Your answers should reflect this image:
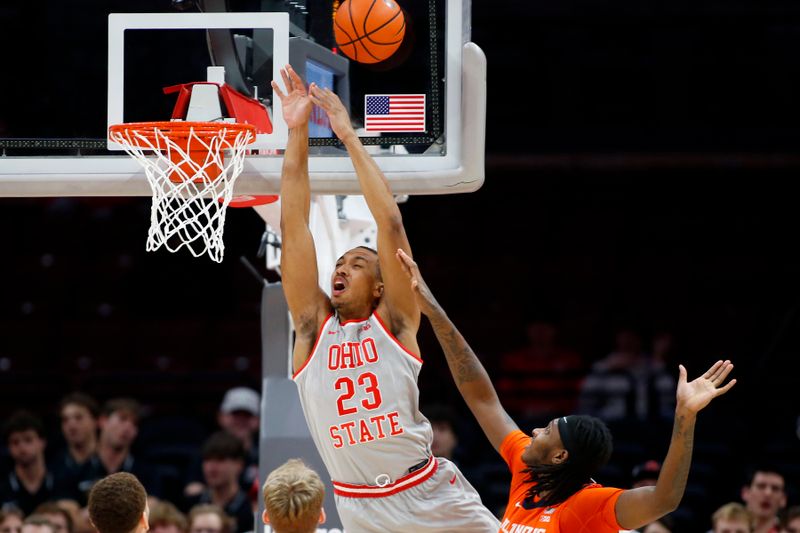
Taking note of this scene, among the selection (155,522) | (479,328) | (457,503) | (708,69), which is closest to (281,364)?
(155,522)

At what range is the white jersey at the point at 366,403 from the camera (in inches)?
186

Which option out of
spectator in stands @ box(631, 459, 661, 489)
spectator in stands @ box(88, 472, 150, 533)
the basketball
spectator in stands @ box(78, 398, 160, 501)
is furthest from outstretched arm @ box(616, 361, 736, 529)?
spectator in stands @ box(78, 398, 160, 501)

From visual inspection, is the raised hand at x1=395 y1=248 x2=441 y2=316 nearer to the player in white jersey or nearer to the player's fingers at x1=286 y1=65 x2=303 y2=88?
the player in white jersey

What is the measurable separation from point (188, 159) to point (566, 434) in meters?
1.87

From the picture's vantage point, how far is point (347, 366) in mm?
4750

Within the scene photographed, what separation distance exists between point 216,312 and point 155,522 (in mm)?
5527

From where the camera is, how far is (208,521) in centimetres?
773

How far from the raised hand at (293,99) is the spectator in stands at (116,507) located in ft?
5.17

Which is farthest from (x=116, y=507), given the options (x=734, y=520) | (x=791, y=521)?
(x=791, y=521)

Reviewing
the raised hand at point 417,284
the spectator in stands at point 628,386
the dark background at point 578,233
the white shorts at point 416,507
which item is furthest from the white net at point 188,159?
the dark background at point 578,233

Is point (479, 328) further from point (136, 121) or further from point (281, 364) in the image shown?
point (136, 121)

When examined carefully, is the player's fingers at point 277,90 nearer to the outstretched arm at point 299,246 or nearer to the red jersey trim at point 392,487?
the outstretched arm at point 299,246

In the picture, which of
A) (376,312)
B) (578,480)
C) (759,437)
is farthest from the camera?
(759,437)

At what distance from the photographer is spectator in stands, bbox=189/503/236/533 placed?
7.70 metres
